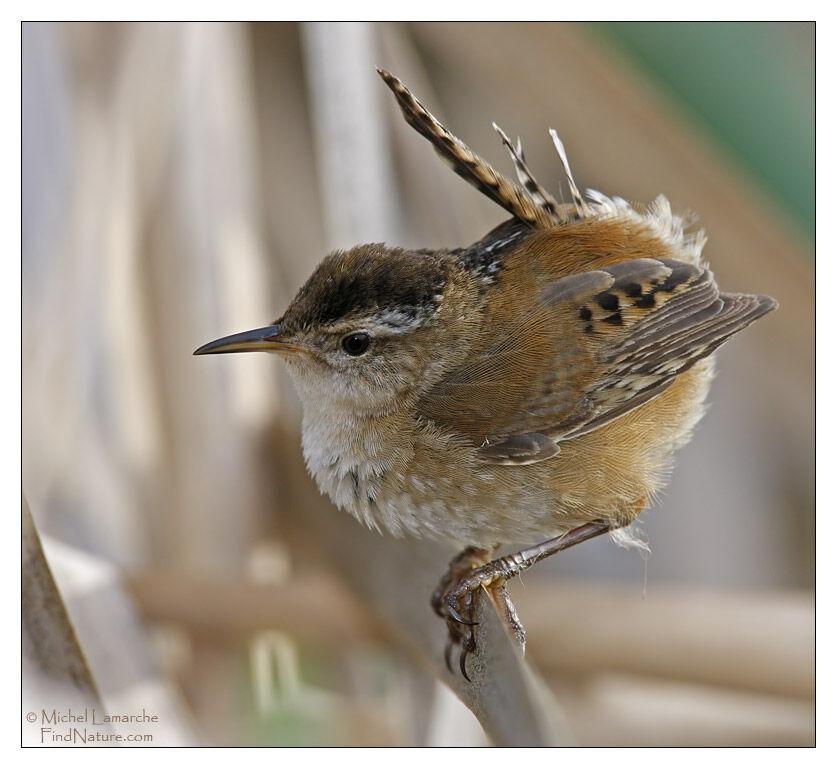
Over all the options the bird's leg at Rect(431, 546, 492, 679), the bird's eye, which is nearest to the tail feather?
the bird's eye

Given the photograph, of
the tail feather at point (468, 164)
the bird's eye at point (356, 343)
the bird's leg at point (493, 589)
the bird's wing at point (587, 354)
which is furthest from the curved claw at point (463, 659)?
the tail feather at point (468, 164)

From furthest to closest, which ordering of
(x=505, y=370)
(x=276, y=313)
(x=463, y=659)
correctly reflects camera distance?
(x=276, y=313), (x=505, y=370), (x=463, y=659)

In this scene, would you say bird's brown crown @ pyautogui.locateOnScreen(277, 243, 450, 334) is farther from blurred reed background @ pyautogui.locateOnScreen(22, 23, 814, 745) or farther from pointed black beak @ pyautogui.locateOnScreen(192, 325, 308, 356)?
blurred reed background @ pyautogui.locateOnScreen(22, 23, 814, 745)

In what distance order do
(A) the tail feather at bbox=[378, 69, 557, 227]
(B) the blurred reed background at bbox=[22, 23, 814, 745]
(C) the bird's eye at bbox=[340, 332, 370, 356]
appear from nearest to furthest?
(A) the tail feather at bbox=[378, 69, 557, 227]
(C) the bird's eye at bbox=[340, 332, 370, 356]
(B) the blurred reed background at bbox=[22, 23, 814, 745]

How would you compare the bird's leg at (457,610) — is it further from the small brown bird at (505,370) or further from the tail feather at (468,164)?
the tail feather at (468,164)

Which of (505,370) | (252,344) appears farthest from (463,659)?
(252,344)

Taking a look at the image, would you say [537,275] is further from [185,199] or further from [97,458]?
[97,458]

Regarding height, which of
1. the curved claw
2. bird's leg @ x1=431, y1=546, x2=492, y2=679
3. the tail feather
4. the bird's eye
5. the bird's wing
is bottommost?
the curved claw

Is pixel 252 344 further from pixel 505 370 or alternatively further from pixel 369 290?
pixel 505 370
